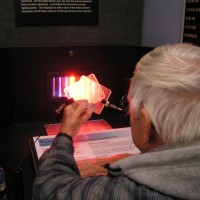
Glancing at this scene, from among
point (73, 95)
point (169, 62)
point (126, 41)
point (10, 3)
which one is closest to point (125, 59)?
point (126, 41)

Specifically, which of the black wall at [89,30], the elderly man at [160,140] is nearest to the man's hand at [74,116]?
the elderly man at [160,140]

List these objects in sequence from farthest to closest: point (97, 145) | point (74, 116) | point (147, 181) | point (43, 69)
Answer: point (43, 69), point (97, 145), point (74, 116), point (147, 181)

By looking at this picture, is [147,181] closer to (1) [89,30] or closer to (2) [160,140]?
(2) [160,140]

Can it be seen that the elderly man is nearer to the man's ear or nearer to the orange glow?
Result: the man's ear

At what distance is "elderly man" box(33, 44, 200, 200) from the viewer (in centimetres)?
52

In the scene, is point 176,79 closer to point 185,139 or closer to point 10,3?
point 185,139

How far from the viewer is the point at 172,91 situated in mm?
569

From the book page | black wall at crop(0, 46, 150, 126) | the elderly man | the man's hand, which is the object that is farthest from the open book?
the elderly man

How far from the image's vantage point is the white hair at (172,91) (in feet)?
1.81

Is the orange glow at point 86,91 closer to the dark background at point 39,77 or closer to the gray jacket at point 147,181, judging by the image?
the dark background at point 39,77

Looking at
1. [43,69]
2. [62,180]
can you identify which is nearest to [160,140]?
[62,180]

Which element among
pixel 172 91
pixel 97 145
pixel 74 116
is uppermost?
pixel 172 91

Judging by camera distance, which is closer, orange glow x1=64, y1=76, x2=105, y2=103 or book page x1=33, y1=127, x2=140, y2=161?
book page x1=33, y1=127, x2=140, y2=161

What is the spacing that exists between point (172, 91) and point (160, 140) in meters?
0.10
